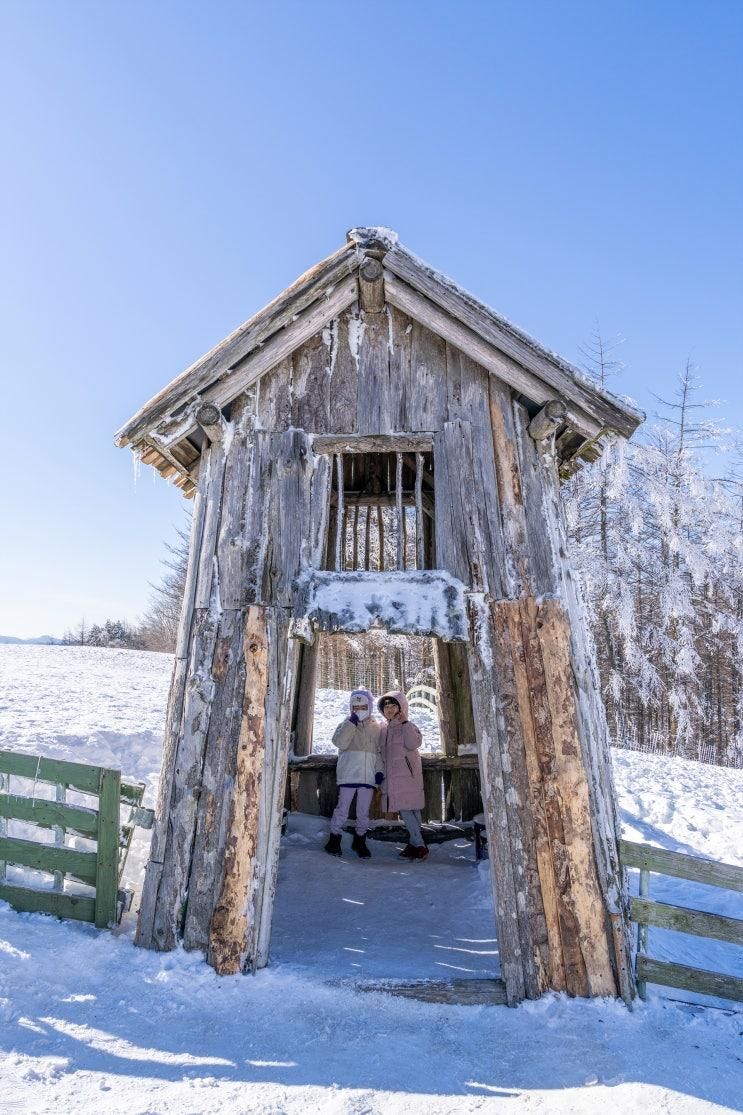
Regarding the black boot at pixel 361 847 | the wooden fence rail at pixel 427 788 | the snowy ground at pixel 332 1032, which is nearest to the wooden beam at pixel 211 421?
the snowy ground at pixel 332 1032

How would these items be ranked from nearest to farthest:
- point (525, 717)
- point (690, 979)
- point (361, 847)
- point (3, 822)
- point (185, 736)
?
point (690, 979) → point (525, 717) → point (185, 736) → point (3, 822) → point (361, 847)

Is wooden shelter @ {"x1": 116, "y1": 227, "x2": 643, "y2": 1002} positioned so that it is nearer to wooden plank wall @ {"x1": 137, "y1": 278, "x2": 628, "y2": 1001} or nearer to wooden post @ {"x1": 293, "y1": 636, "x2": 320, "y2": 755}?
wooden plank wall @ {"x1": 137, "y1": 278, "x2": 628, "y2": 1001}

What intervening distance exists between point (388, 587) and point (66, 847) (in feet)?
10.3

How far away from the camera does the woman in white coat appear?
8.36 metres

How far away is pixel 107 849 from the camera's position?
5.50 meters

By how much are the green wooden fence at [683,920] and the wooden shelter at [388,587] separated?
0.16m

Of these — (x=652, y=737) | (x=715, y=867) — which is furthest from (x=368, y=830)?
(x=652, y=737)

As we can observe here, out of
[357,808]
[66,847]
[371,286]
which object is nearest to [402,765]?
[357,808]

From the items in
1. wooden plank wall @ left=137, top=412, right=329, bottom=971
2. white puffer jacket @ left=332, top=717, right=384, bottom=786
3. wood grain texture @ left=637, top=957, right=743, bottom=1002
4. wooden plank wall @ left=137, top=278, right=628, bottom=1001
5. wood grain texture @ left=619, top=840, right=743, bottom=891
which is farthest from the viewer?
white puffer jacket @ left=332, top=717, right=384, bottom=786

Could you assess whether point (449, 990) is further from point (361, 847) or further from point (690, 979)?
point (361, 847)

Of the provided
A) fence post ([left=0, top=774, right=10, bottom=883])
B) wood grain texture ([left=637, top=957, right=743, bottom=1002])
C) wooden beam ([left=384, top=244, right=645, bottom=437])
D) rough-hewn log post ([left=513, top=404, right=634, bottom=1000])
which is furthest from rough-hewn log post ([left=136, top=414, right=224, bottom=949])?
wood grain texture ([left=637, top=957, right=743, bottom=1002])

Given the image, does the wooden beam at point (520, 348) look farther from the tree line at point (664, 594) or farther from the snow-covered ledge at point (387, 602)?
the tree line at point (664, 594)

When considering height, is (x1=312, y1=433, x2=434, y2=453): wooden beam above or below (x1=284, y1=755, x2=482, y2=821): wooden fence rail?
above

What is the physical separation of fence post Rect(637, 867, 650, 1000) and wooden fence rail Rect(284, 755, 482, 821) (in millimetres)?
4689
